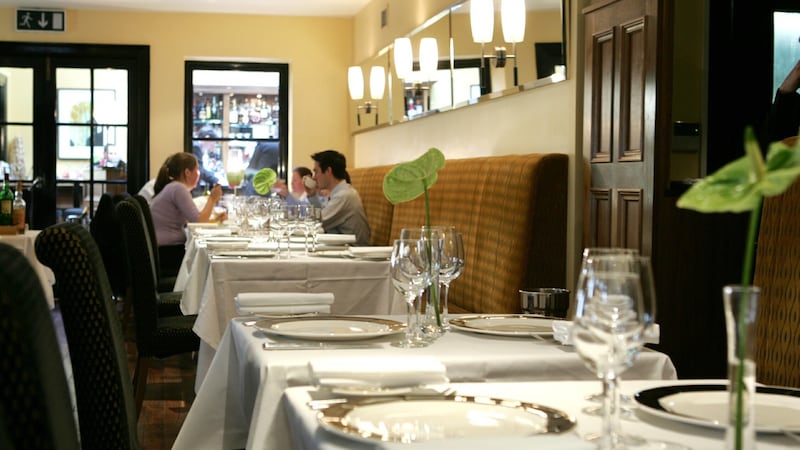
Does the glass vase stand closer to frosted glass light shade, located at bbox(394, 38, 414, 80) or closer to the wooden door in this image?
the wooden door

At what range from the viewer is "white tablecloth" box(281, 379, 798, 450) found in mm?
1252

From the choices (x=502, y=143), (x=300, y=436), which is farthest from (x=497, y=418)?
(x=502, y=143)

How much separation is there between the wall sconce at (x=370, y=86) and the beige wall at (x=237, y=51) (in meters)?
0.89

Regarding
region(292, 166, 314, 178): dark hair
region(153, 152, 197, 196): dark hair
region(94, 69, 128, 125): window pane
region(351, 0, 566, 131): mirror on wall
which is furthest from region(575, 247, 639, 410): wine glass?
region(94, 69, 128, 125): window pane

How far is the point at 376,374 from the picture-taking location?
60.6 inches

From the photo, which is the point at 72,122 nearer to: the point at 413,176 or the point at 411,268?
the point at 413,176

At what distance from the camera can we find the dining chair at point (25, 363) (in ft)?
2.93

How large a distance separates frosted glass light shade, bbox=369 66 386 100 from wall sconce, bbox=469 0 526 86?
2.89 metres

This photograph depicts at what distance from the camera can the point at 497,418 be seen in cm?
139

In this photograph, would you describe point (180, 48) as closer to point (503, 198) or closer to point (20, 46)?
point (20, 46)

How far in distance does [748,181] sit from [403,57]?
6.71m

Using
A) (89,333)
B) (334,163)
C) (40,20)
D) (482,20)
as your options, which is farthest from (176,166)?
(89,333)

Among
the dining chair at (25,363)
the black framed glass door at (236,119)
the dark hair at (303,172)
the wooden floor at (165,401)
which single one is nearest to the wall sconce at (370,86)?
the dark hair at (303,172)

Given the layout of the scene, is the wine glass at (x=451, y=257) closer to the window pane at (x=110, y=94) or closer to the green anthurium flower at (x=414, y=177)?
the green anthurium flower at (x=414, y=177)
